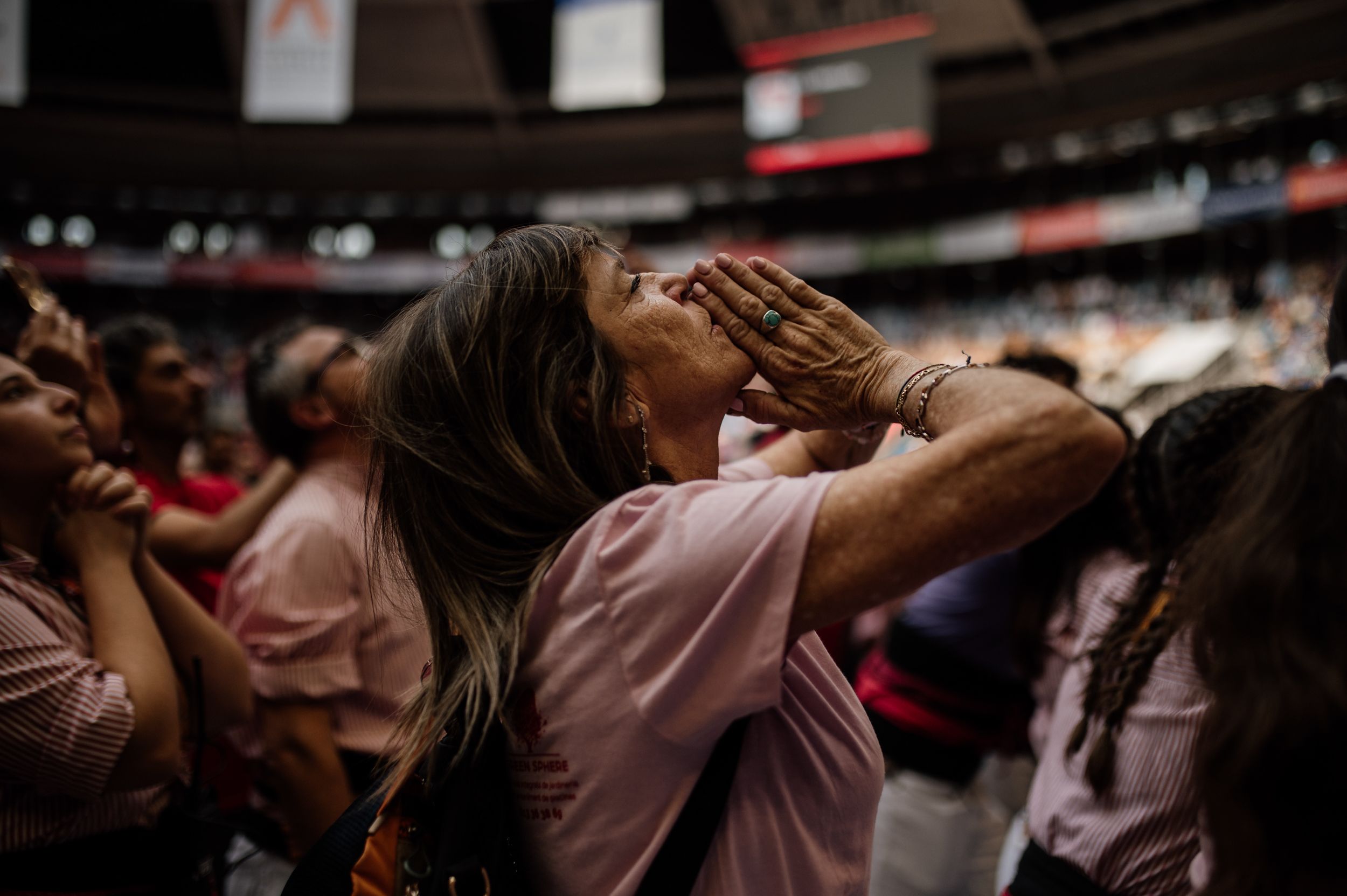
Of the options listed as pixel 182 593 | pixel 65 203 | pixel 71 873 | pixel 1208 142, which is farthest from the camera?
pixel 65 203

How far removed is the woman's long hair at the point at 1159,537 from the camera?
131cm

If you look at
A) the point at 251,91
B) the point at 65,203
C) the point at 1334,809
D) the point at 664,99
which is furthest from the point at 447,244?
the point at 1334,809

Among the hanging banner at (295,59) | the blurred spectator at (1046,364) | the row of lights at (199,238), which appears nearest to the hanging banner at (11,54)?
the hanging banner at (295,59)

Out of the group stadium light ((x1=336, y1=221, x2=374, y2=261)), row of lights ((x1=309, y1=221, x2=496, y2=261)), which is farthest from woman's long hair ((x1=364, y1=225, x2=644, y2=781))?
stadium light ((x1=336, y1=221, x2=374, y2=261))

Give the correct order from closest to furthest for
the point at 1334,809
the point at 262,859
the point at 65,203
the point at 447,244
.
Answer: the point at 1334,809 < the point at 262,859 < the point at 65,203 < the point at 447,244

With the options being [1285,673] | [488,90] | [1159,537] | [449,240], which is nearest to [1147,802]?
[1159,537]

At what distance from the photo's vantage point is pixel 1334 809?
0.70m

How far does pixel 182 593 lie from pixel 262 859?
72cm

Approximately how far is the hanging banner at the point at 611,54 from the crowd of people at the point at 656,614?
7.65 meters

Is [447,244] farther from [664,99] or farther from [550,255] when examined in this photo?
[550,255]

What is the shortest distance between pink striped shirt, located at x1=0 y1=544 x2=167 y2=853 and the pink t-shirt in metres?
0.72

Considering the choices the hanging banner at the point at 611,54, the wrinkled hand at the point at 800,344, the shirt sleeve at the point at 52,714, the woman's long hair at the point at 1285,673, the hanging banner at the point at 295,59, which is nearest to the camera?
the woman's long hair at the point at 1285,673

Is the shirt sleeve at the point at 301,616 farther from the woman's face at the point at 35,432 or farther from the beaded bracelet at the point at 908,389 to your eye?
the beaded bracelet at the point at 908,389

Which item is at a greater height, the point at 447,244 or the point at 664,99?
the point at 664,99
